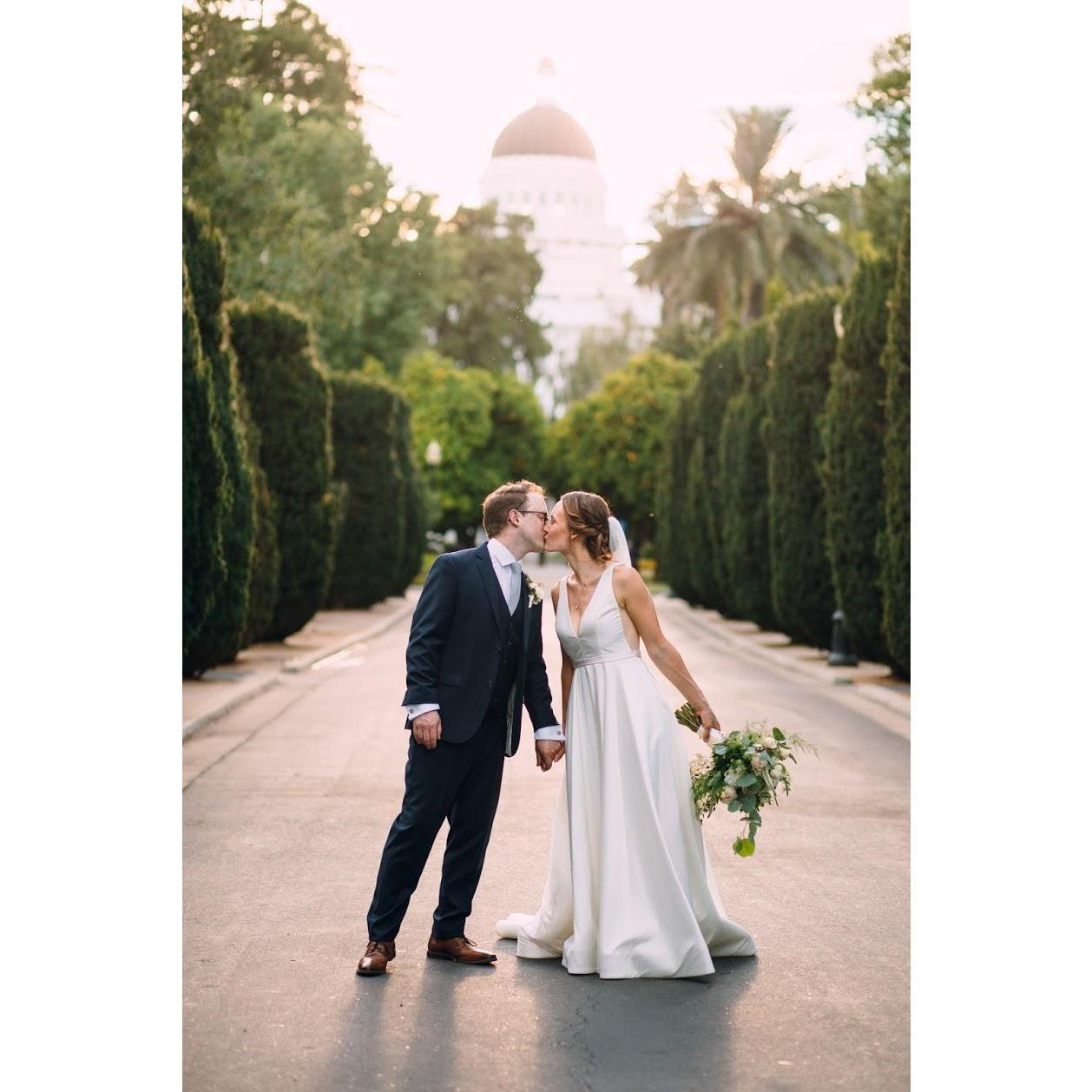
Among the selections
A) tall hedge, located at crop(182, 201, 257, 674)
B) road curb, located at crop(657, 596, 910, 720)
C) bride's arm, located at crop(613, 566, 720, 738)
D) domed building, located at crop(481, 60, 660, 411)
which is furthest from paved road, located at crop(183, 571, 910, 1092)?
domed building, located at crop(481, 60, 660, 411)

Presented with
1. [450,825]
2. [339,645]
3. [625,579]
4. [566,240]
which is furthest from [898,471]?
[566,240]

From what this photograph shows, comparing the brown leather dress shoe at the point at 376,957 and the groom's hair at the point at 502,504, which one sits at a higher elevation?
the groom's hair at the point at 502,504

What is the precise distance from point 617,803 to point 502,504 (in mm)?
1296

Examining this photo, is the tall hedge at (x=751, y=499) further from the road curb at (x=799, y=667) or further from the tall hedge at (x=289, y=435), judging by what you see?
the tall hedge at (x=289, y=435)

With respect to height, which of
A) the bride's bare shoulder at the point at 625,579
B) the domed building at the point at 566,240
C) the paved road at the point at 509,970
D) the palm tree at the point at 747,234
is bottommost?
the paved road at the point at 509,970

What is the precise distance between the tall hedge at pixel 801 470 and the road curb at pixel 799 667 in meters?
0.82

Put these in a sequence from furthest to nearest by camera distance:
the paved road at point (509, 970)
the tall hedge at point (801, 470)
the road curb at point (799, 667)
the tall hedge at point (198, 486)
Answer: the tall hedge at point (801, 470) → the road curb at point (799, 667) → the tall hedge at point (198, 486) → the paved road at point (509, 970)

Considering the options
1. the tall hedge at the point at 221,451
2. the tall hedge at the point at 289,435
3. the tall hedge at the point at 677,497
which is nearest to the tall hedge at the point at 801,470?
the tall hedge at the point at 289,435

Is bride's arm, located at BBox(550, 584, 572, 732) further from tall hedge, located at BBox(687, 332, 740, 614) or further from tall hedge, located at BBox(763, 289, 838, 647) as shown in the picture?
tall hedge, located at BBox(687, 332, 740, 614)

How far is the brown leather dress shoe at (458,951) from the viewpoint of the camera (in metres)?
6.76

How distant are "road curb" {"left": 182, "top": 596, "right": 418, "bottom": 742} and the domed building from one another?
106 ft
